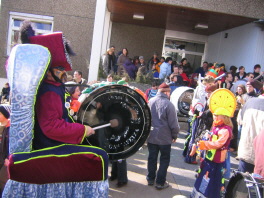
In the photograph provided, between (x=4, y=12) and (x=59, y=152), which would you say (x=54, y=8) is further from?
(x=59, y=152)

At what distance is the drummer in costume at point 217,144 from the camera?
3.55m

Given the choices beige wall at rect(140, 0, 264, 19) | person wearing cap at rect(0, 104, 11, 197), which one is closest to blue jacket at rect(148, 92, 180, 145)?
person wearing cap at rect(0, 104, 11, 197)

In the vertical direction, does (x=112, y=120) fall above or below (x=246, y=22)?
below

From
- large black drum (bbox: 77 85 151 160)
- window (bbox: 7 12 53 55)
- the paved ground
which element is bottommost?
the paved ground

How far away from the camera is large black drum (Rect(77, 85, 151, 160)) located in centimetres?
266

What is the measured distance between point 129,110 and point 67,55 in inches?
32.4

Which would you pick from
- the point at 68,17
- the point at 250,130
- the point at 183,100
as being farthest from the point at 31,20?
the point at 250,130

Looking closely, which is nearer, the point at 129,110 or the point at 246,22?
the point at 129,110

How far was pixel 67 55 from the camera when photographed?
8.14ft

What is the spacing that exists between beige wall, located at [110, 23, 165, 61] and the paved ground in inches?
341

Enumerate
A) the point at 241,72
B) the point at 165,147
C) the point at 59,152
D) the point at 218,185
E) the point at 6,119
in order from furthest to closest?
the point at 241,72, the point at 165,147, the point at 218,185, the point at 6,119, the point at 59,152

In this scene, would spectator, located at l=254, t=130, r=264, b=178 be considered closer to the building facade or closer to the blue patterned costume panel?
the blue patterned costume panel

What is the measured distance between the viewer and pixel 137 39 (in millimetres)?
14102

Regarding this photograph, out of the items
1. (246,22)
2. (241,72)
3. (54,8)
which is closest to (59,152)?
(241,72)
